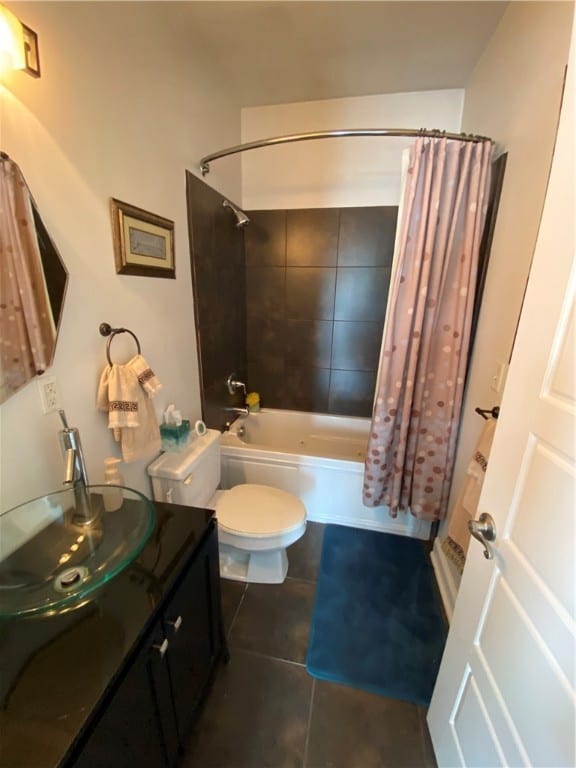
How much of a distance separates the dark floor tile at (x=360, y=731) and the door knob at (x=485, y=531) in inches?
34.4

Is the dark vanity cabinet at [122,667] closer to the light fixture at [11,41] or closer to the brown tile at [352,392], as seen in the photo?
the light fixture at [11,41]

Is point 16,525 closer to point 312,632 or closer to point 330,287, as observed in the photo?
point 312,632

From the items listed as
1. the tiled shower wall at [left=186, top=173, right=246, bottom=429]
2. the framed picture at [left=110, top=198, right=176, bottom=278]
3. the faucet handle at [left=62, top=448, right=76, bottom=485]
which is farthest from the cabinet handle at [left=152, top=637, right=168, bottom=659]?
the tiled shower wall at [left=186, top=173, right=246, bottom=429]

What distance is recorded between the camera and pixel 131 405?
1.25m

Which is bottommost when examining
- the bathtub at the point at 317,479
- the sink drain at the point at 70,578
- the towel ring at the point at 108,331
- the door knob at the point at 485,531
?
the bathtub at the point at 317,479

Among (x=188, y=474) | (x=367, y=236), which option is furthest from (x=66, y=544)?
(x=367, y=236)

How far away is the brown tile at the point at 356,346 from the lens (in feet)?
8.23

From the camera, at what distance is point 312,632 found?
1.49 meters

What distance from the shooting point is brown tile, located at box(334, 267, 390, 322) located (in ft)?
7.87

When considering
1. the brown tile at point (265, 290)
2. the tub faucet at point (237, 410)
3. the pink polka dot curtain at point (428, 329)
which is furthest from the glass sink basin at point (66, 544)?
the brown tile at point (265, 290)

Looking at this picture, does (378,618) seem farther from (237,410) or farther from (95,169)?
(95,169)

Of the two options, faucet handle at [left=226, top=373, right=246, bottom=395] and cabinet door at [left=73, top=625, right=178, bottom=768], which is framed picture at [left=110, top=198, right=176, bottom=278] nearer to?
faucet handle at [left=226, top=373, right=246, bottom=395]

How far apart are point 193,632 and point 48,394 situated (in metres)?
0.88

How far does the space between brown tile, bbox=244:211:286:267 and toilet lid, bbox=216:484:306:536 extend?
5.52ft
